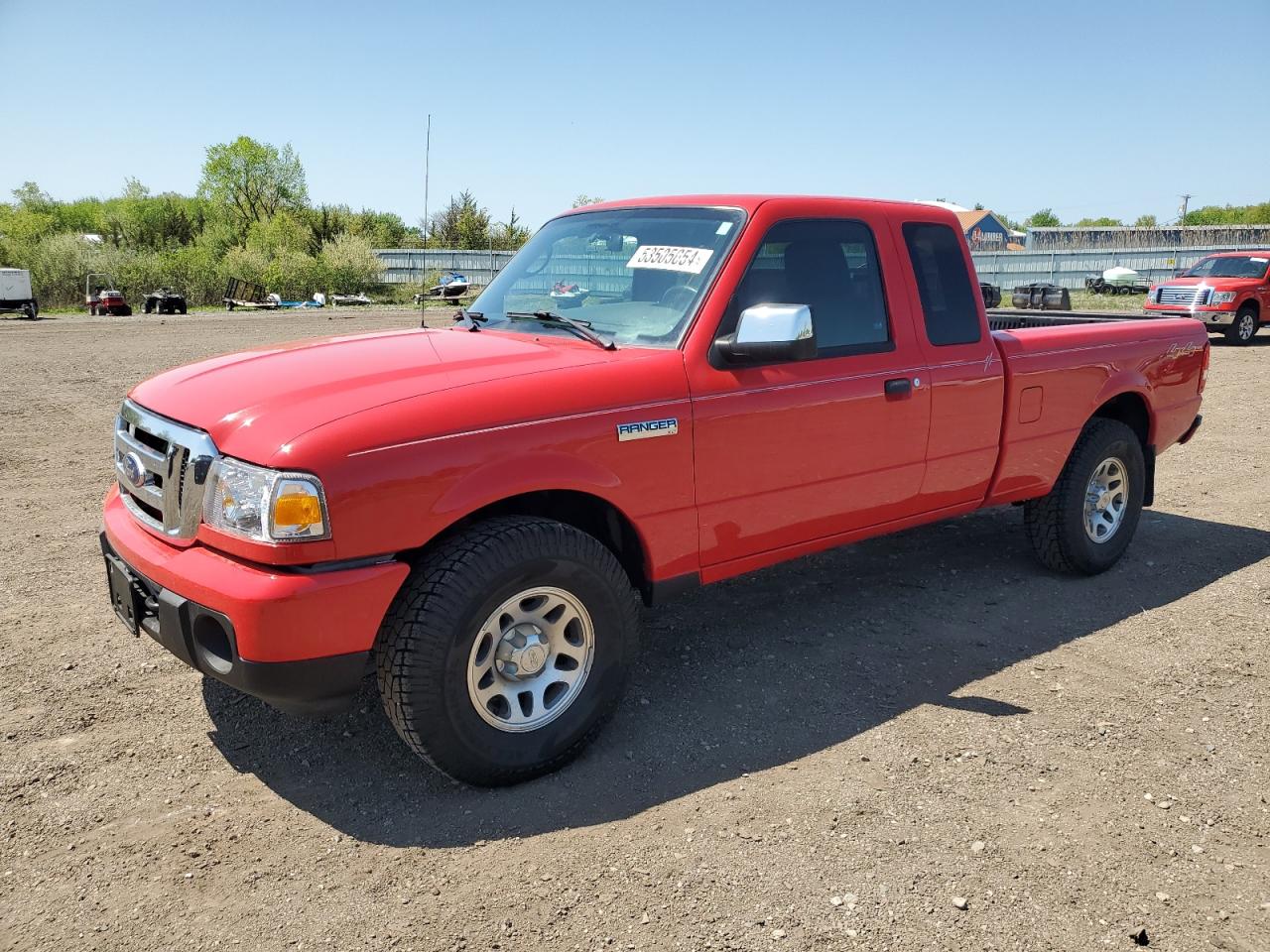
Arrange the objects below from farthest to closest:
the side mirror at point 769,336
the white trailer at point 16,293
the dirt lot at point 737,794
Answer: the white trailer at point 16,293
the side mirror at point 769,336
the dirt lot at point 737,794

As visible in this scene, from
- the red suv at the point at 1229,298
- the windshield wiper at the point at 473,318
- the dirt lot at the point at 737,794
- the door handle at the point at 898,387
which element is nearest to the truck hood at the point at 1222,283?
the red suv at the point at 1229,298

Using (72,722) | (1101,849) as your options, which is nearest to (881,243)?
(1101,849)

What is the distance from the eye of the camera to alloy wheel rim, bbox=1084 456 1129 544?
552 cm

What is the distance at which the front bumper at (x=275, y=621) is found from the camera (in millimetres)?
2832

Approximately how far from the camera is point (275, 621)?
9.25ft

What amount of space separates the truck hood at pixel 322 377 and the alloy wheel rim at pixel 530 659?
31.6 inches

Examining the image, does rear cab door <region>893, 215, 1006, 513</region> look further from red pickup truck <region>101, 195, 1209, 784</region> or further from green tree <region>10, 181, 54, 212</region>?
green tree <region>10, 181, 54, 212</region>

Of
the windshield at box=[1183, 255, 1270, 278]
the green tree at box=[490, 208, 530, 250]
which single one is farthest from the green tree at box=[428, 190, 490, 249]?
the windshield at box=[1183, 255, 1270, 278]

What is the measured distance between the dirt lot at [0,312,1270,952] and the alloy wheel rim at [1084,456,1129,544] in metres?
0.35

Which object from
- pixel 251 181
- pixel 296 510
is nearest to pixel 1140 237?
pixel 296 510

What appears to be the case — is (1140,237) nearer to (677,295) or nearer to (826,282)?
(826,282)

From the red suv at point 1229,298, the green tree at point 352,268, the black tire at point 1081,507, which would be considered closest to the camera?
the black tire at point 1081,507

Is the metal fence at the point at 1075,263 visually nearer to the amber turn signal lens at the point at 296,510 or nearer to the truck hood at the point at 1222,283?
the truck hood at the point at 1222,283

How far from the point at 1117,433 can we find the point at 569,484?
11.9ft
